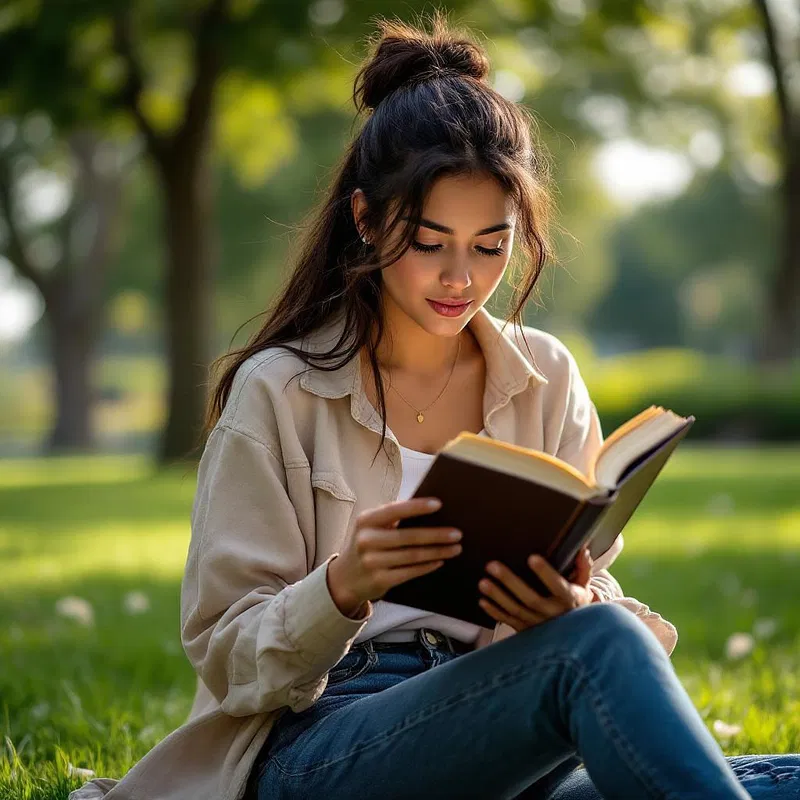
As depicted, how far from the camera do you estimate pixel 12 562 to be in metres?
6.90

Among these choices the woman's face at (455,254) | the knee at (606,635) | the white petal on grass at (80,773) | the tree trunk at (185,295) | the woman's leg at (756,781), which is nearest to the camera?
the knee at (606,635)

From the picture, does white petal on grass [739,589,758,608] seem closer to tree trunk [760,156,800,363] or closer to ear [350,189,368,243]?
ear [350,189,368,243]

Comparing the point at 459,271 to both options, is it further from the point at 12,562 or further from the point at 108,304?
the point at 108,304

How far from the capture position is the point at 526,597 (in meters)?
2.01

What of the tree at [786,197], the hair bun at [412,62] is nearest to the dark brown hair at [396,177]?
the hair bun at [412,62]

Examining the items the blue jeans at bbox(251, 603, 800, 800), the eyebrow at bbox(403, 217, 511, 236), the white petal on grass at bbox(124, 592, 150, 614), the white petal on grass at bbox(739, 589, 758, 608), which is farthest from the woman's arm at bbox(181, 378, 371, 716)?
the white petal on grass at bbox(739, 589, 758, 608)

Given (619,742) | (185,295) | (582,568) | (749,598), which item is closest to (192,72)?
(185,295)

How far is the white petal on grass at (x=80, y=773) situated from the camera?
284 cm

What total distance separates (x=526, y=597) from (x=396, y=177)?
0.82m

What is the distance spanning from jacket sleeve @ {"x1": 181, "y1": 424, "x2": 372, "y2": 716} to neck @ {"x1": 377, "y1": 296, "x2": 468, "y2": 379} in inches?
15.4

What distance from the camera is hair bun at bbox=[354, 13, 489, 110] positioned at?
259 centimetres

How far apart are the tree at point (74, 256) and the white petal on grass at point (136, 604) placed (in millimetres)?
18106

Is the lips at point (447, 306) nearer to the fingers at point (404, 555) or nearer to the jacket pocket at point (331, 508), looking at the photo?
the jacket pocket at point (331, 508)

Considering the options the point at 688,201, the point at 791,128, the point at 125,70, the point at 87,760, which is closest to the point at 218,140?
the point at 125,70
